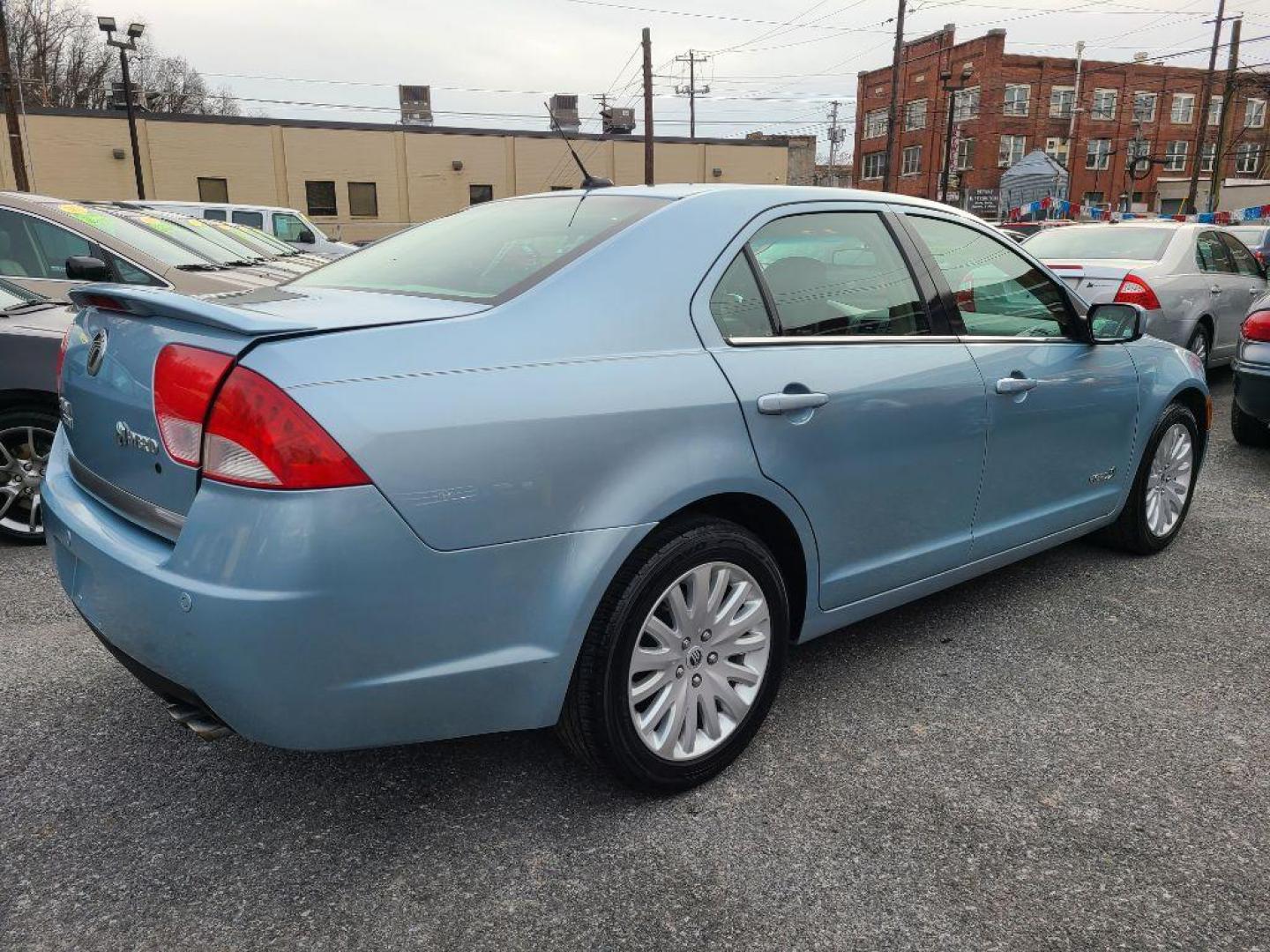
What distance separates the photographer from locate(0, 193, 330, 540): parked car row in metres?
4.16

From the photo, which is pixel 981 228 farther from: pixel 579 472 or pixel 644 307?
pixel 579 472

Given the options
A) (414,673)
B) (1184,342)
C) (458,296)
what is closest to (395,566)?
(414,673)

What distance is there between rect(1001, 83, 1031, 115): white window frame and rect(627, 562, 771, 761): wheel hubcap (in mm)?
58228

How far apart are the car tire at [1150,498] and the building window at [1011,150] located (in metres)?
54.8

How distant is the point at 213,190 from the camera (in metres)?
35.9

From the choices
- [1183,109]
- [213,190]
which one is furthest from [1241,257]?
[1183,109]

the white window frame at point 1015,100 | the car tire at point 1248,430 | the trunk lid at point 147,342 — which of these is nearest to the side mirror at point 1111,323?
the trunk lid at point 147,342

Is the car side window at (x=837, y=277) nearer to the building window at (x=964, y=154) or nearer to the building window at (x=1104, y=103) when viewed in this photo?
the building window at (x=964, y=154)

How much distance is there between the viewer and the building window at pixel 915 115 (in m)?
56.9

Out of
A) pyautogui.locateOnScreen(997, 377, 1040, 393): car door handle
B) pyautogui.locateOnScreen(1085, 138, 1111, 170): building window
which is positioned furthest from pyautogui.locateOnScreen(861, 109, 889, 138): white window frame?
pyautogui.locateOnScreen(997, 377, 1040, 393): car door handle

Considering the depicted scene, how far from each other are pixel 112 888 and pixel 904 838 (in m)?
1.80

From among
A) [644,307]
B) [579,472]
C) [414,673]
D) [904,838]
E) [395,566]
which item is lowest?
[904,838]

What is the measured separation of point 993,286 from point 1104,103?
2527 inches

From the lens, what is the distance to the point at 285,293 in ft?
8.01
